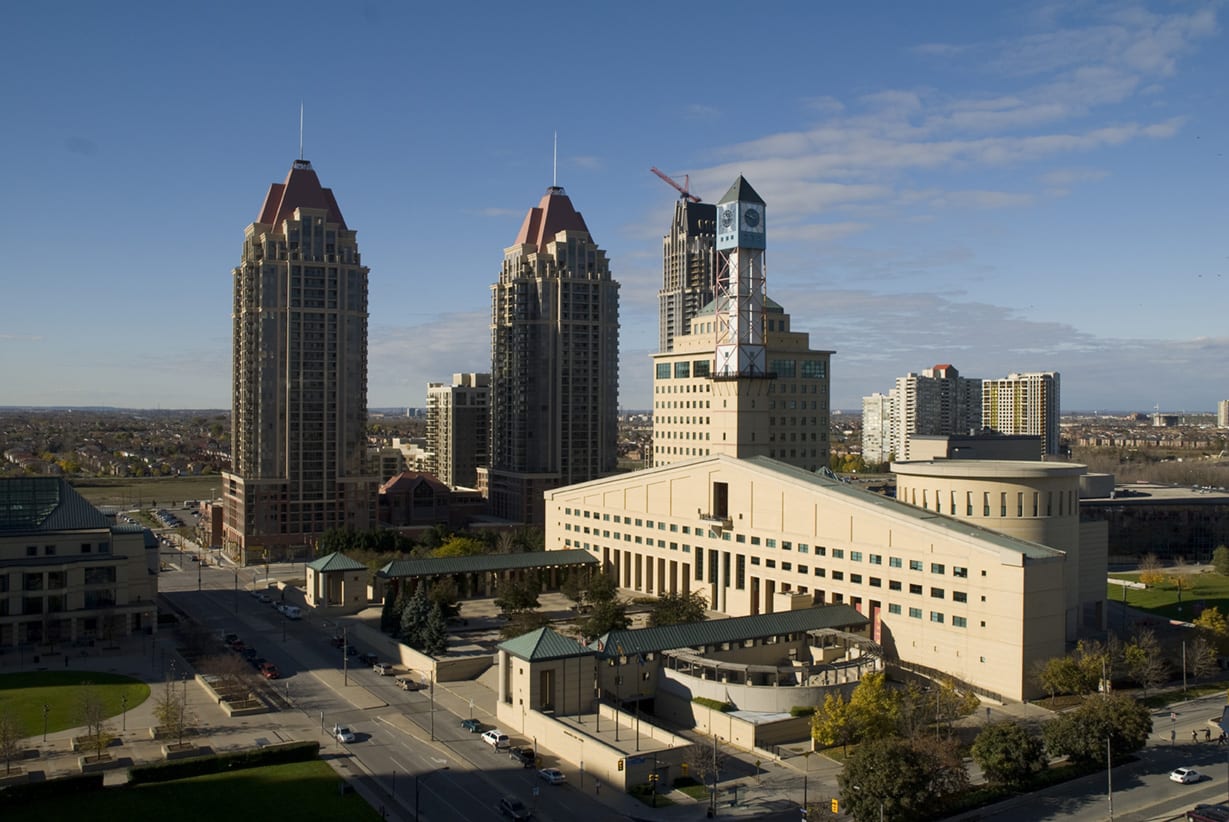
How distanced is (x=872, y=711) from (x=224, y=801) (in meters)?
35.0

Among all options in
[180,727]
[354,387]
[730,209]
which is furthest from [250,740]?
[354,387]

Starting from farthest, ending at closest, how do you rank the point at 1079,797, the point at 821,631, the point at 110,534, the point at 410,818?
the point at 110,534 → the point at 821,631 → the point at 1079,797 → the point at 410,818

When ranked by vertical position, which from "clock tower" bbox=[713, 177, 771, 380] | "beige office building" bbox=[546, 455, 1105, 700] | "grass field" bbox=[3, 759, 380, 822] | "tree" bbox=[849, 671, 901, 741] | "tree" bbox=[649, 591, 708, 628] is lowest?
"grass field" bbox=[3, 759, 380, 822]

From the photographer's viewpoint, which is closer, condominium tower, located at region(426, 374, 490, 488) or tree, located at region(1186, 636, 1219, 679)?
tree, located at region(1186, 636, 1219, 679)

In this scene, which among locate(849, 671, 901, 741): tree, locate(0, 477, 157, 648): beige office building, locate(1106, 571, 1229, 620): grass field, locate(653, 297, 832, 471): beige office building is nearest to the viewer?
locate(849, 671, 901, 741): tree

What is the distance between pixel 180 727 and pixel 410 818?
18.3 meters

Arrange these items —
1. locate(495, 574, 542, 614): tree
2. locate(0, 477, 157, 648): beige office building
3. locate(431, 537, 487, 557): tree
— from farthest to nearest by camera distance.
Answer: locate(431, 537, 487, 557): tree
locate(495, 574, 542, 614): tree
locate(0, 477, 157, 648): beige office building

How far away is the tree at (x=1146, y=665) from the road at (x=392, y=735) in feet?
135

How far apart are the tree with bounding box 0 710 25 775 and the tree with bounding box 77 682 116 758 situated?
360cm

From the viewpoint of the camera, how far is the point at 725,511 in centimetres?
9738

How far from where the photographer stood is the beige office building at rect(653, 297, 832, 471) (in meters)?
127

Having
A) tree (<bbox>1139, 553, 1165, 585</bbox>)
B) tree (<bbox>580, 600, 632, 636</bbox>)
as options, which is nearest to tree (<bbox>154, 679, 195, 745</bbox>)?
tree (<bbox>580, 600, 632, 636</bbox>)

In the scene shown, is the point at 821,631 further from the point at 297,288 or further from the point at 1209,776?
the point at 297,288

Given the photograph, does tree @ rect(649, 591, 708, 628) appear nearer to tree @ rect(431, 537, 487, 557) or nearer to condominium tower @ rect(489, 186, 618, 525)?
tree @ rect(431, 537, 487, 557)
